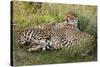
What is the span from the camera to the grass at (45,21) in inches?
77.9

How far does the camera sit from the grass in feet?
6.49

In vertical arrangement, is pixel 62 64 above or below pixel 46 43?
below

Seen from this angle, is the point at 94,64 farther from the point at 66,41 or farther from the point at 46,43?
the point at 46,43

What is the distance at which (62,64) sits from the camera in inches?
84.4

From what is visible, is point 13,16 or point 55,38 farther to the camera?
point 55,38

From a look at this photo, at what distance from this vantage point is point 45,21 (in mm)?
2092

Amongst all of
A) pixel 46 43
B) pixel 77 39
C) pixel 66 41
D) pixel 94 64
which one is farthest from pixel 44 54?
pixel 94 64

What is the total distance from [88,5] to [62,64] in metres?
0.78
